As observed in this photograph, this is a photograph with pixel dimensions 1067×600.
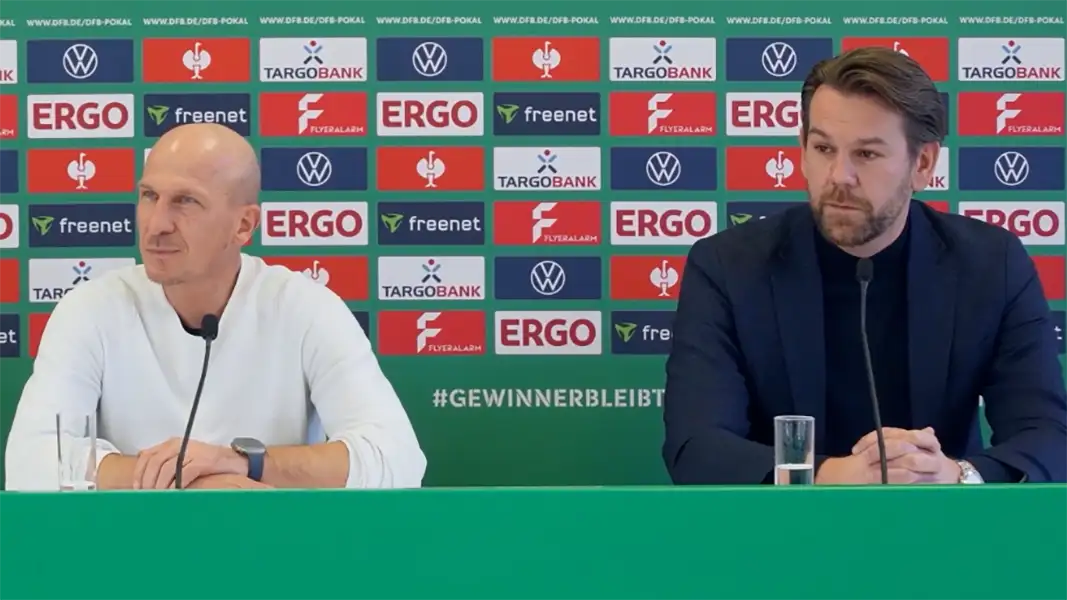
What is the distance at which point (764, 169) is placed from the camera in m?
2.96

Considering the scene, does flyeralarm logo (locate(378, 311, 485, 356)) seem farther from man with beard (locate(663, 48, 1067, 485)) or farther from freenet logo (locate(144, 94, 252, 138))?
man with beard (locate(663, 48, 1067, 485))

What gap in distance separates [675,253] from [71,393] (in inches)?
53.9

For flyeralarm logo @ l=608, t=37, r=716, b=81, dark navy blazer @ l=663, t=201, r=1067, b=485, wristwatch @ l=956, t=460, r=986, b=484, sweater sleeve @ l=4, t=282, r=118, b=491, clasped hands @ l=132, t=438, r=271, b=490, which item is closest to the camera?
clasped hands @ l=132, t=438, r=271, b=490

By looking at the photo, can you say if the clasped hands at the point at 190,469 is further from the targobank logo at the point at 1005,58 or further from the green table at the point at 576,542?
the targobank logo at the point at 1005,58

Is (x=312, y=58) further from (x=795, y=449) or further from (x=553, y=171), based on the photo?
(x=795, y=449)

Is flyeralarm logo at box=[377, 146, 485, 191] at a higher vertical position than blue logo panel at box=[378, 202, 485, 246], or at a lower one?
higher

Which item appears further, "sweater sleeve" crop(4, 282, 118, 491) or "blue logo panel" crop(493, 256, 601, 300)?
"blue logo panel" crop(493, 256, 601, 300)

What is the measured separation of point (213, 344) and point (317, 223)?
670 millimetres

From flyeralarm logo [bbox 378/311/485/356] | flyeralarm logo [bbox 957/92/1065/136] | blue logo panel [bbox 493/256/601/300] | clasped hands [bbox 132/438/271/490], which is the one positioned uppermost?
flyeralarm logo [bbox 957/92/1065/136]

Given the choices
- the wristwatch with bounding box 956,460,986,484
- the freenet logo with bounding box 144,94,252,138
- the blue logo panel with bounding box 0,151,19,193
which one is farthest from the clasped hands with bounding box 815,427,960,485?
the blue logo panel with bounding box 0,151,19,193

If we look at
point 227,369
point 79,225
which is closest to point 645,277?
point 227,369

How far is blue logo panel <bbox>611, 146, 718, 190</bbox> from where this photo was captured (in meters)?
2.96

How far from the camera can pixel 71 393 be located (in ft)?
7.34

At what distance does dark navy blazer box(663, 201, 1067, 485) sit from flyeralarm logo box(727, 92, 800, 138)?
24.9 inches
